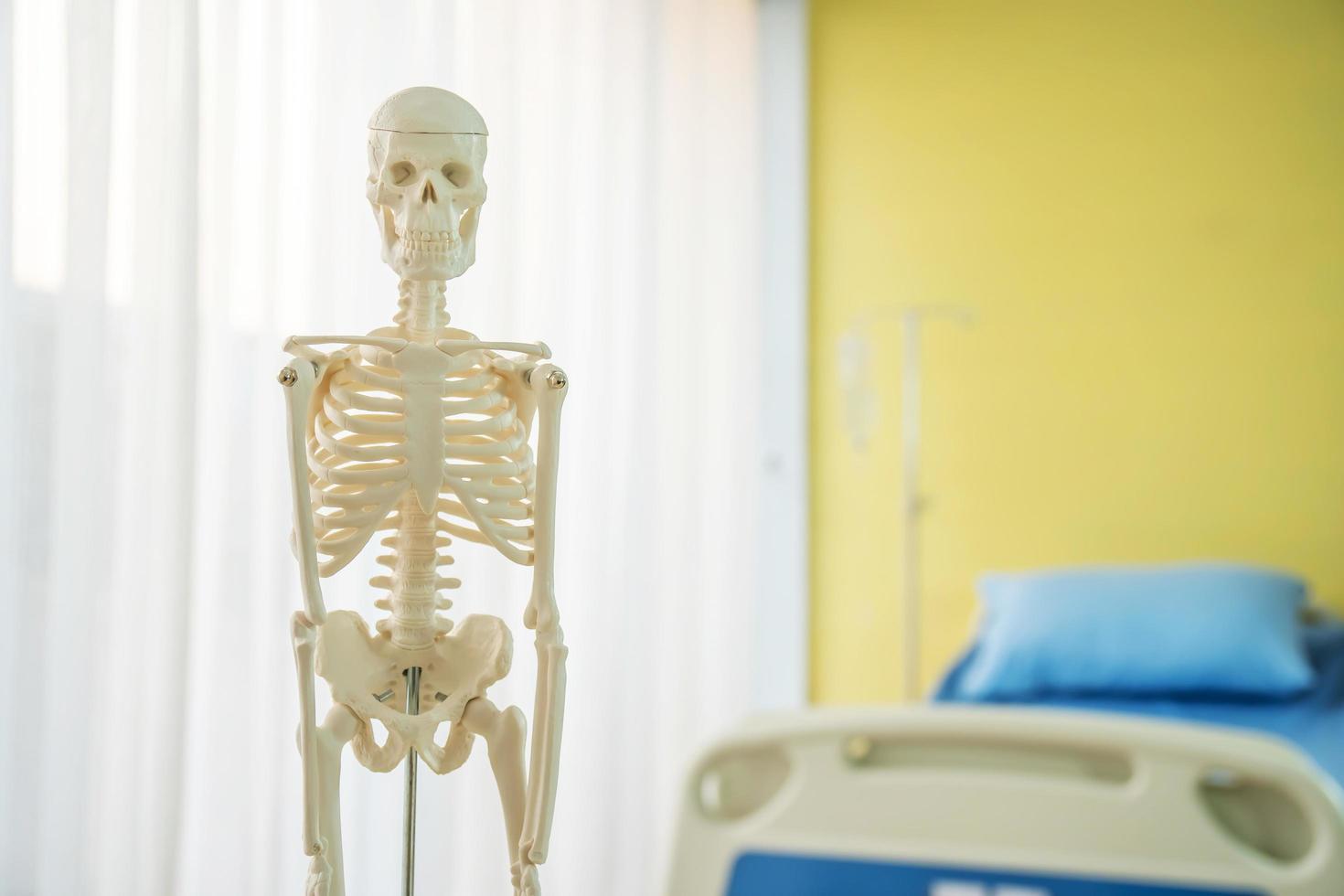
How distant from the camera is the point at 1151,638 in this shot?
10.4ft

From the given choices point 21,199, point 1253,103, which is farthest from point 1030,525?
point 21,199

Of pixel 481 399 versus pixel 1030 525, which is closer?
pixel 481 399

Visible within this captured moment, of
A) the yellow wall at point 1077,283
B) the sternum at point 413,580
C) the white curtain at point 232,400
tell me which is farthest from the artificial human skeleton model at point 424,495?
the yellow wall at point 1077,283

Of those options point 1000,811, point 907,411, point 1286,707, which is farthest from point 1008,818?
point 907,411

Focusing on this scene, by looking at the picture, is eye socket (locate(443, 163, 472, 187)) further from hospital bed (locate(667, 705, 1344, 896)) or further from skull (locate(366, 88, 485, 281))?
hospital bed (locate(667, 705, 1344, 896))

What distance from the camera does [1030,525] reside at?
3.97m

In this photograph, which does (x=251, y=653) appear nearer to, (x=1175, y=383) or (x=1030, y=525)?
(x=1030, y=525)

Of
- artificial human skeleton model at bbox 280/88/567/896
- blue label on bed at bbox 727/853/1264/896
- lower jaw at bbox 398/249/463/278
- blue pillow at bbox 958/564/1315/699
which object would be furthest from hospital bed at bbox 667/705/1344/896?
blue pillow at bbox 958/564/1315/699

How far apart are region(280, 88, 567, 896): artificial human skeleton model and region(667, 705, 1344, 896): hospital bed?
469 mm

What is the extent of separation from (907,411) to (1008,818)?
292 centimetres

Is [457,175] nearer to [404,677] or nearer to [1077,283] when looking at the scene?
[404,677]

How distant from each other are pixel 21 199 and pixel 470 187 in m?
0.60

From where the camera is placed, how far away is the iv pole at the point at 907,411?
384cm

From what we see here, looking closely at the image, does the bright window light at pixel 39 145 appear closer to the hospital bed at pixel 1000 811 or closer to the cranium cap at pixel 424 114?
the cranium cap at pixel 424 114
